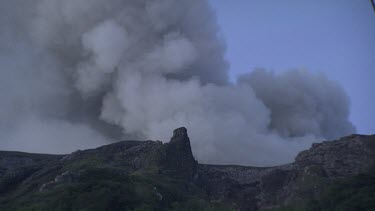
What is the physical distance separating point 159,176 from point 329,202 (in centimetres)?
8633

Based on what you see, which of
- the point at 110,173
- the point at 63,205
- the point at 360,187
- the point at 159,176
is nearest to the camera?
the point at 63,205

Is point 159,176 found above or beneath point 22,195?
above

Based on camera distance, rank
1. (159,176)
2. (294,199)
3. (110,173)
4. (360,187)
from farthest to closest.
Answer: (159,176)
(294,199)
(110,173)
(360,187)

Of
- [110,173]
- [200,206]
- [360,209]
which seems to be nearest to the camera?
[360,209]

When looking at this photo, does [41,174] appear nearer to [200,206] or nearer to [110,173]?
[110,173]

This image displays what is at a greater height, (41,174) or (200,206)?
(41,174)

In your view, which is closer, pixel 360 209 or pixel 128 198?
pixel 360 209

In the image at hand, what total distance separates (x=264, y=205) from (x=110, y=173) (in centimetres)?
7467

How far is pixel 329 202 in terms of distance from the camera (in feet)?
414

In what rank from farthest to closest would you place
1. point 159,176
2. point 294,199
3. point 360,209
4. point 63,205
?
point 159,176
point 294,199
point 63,205
point 360,209

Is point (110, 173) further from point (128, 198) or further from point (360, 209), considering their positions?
point (360, 209)

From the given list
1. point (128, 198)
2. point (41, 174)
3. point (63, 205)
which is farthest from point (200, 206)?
point (41, 174)

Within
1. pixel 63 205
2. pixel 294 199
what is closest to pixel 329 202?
pixel 294 199

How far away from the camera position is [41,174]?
632 feet
